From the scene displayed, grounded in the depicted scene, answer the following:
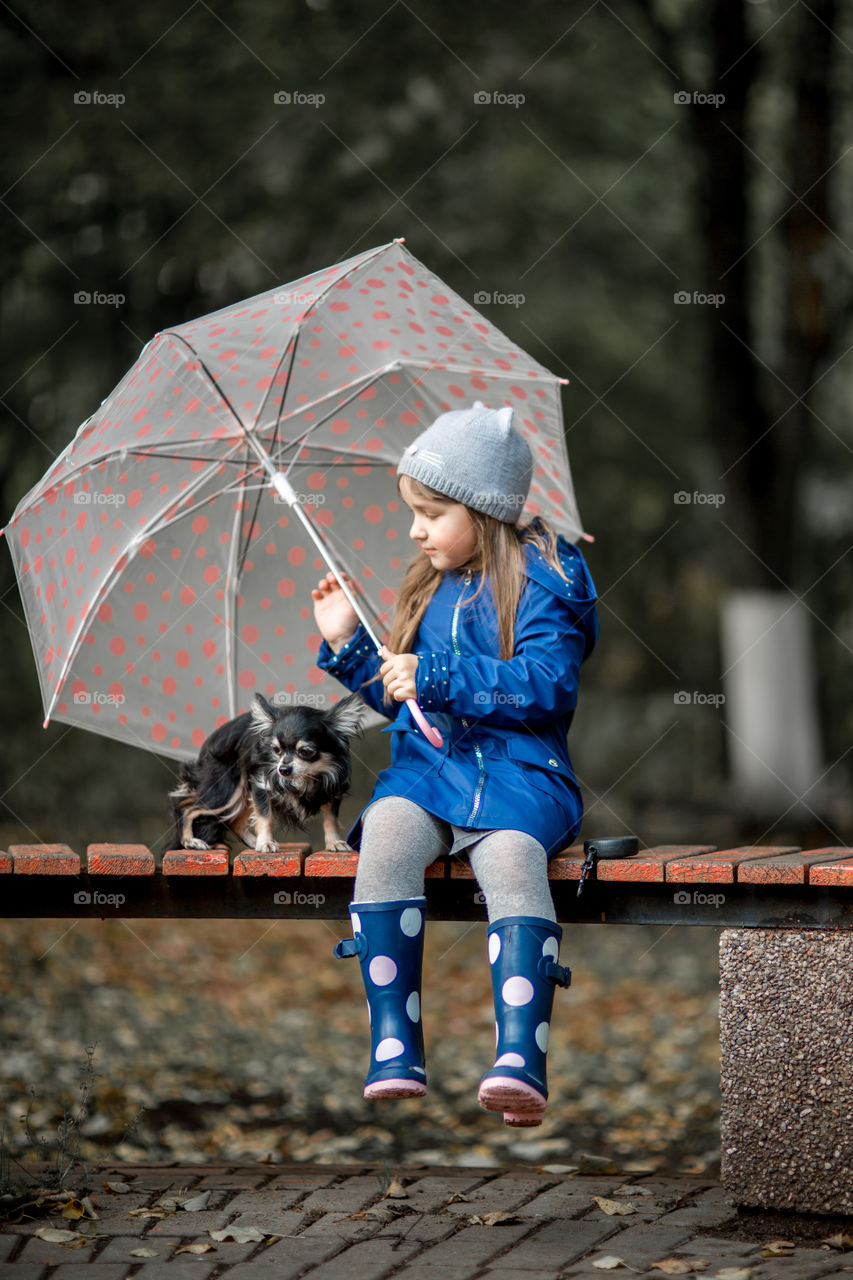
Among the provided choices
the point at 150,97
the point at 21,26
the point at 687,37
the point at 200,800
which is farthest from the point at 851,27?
the point at 200,800

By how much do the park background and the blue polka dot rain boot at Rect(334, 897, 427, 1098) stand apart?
3526 mm

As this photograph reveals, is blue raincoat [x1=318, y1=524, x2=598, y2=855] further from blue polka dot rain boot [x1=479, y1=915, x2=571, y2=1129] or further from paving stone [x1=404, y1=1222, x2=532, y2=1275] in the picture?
paving stone [x1=404, y1=1222, x2=532, y2=1275]

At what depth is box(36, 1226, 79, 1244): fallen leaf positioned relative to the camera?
3781 millimetres

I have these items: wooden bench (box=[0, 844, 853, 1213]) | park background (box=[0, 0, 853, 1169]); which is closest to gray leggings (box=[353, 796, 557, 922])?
wooden bench (box=[0, 844, 853, 1213])

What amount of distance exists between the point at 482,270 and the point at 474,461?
8.00m

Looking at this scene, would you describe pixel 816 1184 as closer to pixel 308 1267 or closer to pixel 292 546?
pixel 308 1267

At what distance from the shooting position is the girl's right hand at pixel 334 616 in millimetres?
4219

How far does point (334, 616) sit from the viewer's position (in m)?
4.23

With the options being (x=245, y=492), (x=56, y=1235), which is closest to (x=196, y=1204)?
(x=56, y=1235)

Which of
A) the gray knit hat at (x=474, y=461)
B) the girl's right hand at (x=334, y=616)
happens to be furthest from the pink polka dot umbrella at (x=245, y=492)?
the gray knit hat at (x=474, y=461)

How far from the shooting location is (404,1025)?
371cm

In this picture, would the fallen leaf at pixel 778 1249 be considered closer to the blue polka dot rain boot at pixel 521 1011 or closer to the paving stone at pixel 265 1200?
the blue polka dot rain boot at pixel 521 1011

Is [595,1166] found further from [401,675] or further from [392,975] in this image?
[401,675]

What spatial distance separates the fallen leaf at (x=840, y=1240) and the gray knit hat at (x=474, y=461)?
79.6 inches
